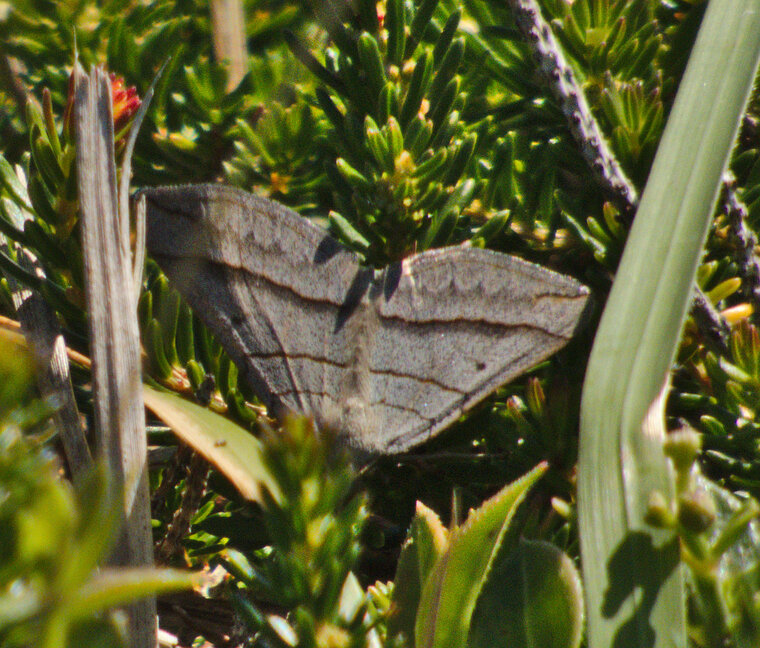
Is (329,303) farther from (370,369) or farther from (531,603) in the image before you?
(531,603)

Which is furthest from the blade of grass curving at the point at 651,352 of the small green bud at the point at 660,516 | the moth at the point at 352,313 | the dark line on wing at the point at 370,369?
the dark line on wing at the point at 370,369

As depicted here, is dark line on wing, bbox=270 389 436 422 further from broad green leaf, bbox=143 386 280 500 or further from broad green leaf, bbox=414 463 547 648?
broad green leaf, bbox=414 463 547 648

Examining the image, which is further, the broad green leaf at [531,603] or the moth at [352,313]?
the moth at [352,313]

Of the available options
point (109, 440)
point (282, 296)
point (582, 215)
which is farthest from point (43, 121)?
point (582, 215)

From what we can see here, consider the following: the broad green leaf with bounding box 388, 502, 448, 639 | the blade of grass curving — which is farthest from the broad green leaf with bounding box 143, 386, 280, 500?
the blade of grass curving

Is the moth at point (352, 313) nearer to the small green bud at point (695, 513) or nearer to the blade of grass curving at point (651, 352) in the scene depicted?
the blade of grass curving at point (651, 352)

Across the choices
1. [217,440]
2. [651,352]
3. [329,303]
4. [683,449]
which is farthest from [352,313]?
[683,449]
